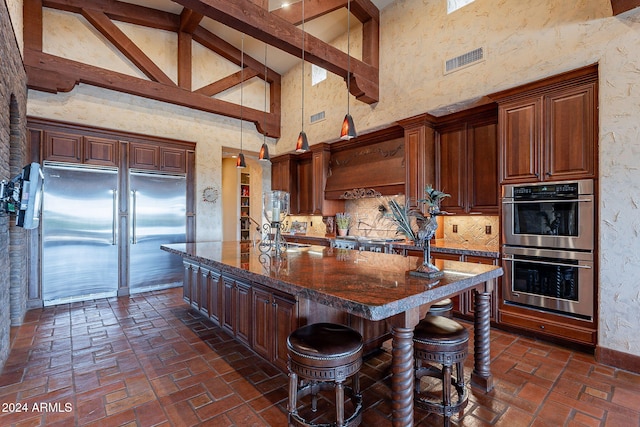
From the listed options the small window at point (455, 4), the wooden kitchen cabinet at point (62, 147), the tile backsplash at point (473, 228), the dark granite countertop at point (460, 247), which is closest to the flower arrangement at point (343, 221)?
the dark granite countertop at point (460, 247)

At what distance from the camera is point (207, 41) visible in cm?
555

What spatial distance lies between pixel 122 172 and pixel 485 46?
5.47 m

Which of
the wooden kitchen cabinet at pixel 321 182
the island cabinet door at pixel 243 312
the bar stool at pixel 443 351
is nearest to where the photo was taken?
the bar stool at pixel 443 351

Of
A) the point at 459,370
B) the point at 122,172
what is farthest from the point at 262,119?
the point at 459,370

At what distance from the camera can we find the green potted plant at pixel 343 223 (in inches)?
220

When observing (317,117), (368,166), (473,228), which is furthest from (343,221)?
(473,228)

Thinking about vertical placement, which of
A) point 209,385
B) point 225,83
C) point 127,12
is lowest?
point 209,385

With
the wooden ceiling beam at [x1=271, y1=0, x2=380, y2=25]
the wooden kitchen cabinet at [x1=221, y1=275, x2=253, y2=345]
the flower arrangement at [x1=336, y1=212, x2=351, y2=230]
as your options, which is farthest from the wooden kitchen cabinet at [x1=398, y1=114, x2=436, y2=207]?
the wooden kitchen cabinet at [x1=221, y1=275, x2=253, y2=345]

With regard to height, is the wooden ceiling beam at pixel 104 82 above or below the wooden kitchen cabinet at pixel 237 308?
above

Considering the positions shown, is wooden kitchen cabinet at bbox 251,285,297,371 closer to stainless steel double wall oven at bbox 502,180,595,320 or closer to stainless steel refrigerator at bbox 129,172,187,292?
stainless steel double wall oven at bbox 502,180,595,320

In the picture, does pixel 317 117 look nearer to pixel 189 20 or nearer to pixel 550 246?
pixel 189 20

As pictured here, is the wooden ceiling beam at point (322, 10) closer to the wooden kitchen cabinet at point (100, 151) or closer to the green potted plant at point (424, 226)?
the green potted plant at point (424, 226)

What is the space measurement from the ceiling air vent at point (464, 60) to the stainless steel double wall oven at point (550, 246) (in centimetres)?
160

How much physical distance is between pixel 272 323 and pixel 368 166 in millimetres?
3499
